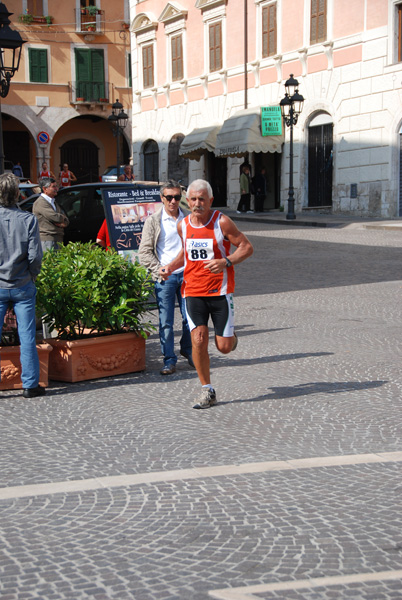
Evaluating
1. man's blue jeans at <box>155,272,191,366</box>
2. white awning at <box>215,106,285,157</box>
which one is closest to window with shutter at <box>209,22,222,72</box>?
white awning at <box>215,106,285,157</box>

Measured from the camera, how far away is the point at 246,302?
502 inches

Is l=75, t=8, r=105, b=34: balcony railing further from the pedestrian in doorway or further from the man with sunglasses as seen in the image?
the pedestrian in doorway

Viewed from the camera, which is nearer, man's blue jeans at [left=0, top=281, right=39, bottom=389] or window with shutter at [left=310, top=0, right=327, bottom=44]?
man's blue jeans at [left=0, top=281, right=39, bottom=389]

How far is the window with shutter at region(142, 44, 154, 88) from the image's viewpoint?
1619 inches

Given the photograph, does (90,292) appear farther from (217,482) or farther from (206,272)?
(217,482)

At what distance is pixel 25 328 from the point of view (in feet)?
23.4

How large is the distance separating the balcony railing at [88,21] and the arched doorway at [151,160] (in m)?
10.0

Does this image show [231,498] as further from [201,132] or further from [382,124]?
[201,132]

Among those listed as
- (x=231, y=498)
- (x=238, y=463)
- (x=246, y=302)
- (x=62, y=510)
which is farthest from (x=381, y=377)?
(x=246, y=302)

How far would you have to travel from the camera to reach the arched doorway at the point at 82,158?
51.3 meters

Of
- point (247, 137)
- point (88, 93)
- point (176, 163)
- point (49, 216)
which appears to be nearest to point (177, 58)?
point (176, 163)

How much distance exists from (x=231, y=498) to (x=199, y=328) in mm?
2364

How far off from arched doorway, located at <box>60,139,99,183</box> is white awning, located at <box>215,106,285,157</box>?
18460 mm

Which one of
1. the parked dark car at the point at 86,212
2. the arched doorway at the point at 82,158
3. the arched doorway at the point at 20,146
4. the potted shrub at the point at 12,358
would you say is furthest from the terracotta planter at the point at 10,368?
the arched doorway at the point at 82,158
